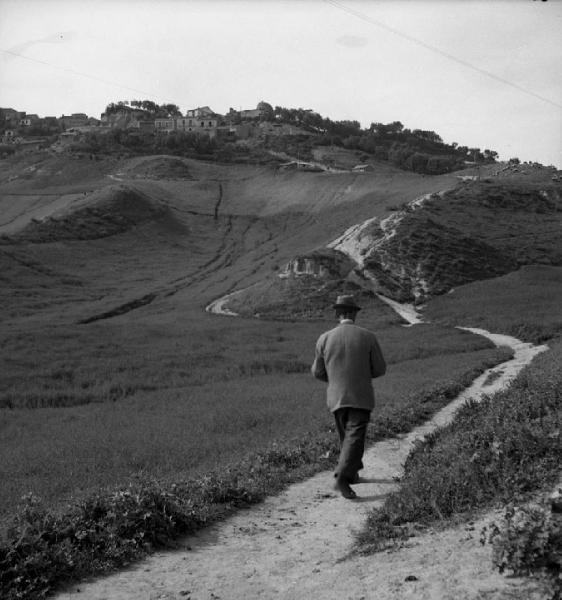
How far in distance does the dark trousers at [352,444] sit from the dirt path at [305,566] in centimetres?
43

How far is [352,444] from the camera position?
8.95m

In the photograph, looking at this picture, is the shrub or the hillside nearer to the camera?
the shrub

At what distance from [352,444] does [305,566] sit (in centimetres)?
280

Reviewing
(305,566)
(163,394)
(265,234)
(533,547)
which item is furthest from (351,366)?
(265,234)

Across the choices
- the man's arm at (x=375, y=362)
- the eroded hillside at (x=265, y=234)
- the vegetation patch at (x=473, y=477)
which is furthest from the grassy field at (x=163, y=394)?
the eroded hillside at (x=265, y=234)

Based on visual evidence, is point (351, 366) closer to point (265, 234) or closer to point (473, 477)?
point (473, 477)

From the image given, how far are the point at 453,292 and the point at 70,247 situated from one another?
142 feet

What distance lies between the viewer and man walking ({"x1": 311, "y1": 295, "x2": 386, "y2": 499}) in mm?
8945

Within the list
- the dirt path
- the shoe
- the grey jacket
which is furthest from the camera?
the grey jacket

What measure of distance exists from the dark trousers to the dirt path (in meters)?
0.43

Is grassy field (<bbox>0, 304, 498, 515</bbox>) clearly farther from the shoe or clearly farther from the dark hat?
the dark hat

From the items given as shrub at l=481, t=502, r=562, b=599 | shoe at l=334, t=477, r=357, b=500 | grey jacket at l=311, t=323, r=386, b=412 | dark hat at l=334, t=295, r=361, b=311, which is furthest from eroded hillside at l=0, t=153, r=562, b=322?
shrub at l=481, t=502, r=562, b=599

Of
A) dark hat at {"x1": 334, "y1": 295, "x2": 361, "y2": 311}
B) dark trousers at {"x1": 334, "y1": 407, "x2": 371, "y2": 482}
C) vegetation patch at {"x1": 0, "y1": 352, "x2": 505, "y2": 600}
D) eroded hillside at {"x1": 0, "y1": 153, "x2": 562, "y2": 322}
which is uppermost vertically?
eroded hillside at {"x1": 0, "y1": 153, "x2": 562, "y2": 322}

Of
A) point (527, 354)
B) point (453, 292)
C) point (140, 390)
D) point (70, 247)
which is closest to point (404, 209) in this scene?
point (453, 292)
